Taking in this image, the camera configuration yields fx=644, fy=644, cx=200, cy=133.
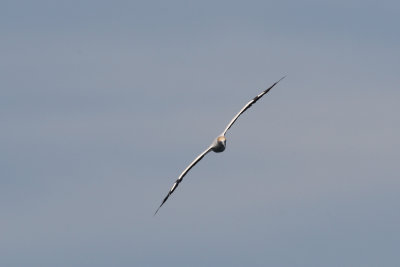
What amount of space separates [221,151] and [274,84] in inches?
306

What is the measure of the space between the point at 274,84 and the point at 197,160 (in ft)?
34.0

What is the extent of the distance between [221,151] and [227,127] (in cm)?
408

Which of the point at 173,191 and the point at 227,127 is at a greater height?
the point at 227,127

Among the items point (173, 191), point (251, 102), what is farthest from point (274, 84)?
point (173, 191)

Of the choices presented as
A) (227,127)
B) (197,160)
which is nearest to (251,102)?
(227,127)

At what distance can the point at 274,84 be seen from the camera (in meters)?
57.6

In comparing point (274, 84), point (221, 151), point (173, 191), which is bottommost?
point (173, 191)

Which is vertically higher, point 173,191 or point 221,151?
point 221,151

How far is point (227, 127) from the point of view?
205ft

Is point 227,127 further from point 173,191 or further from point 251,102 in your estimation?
point 173,191

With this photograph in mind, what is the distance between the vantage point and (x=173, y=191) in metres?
64.4

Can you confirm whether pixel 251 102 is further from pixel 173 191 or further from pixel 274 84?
pixel 173 191

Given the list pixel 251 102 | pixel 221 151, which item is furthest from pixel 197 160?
pixel 251 102

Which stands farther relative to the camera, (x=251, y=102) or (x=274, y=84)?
(x=251, y=102)
